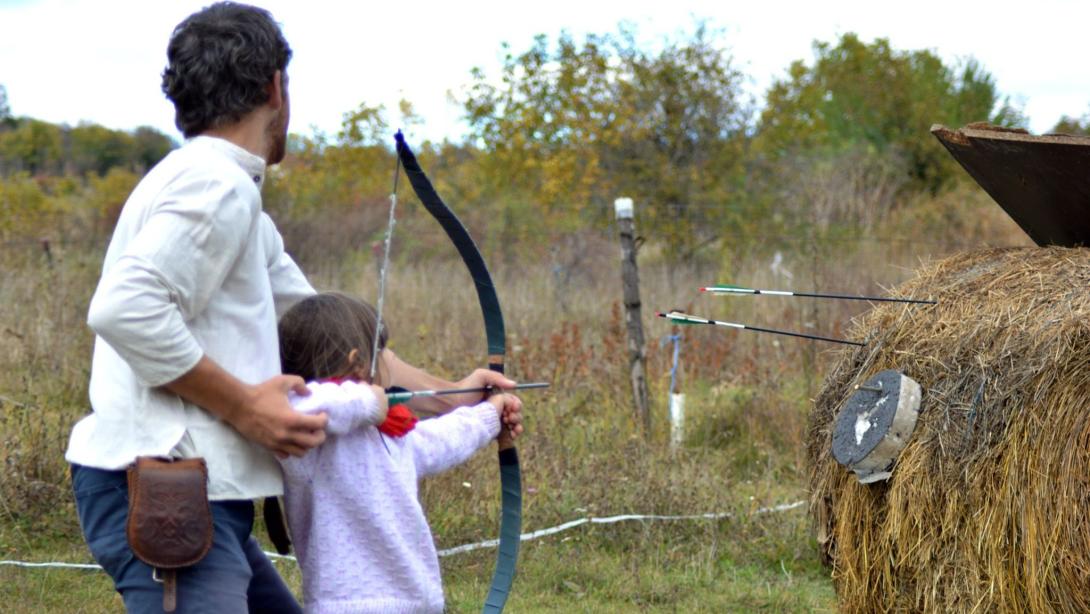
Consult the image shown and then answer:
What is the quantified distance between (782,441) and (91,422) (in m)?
5.47

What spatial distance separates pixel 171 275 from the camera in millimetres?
2174

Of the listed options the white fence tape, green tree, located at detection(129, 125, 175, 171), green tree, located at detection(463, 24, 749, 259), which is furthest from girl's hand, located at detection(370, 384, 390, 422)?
green tree, located at detection(129, 125, 175, 171)

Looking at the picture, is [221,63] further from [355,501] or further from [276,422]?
[355,501]

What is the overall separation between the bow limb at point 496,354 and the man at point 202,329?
25.3 inches

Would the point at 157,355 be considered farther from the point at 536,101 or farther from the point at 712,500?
the point at 536,101

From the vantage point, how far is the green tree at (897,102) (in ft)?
67.3

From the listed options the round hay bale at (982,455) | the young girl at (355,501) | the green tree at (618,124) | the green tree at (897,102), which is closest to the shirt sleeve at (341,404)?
the young girl at (355,501)

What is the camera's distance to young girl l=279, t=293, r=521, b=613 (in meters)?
2.52

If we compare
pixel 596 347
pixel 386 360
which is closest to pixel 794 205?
pixel 596 347

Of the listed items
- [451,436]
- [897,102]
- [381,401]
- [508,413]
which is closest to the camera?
[381,401]

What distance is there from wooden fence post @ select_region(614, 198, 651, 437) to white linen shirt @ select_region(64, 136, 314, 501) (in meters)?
4.71

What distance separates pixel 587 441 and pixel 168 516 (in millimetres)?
4716

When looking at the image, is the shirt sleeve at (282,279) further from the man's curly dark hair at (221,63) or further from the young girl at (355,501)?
the man's curly dark hair at (221,63)

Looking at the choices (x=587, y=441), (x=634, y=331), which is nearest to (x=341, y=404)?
(x=587, y=441)
